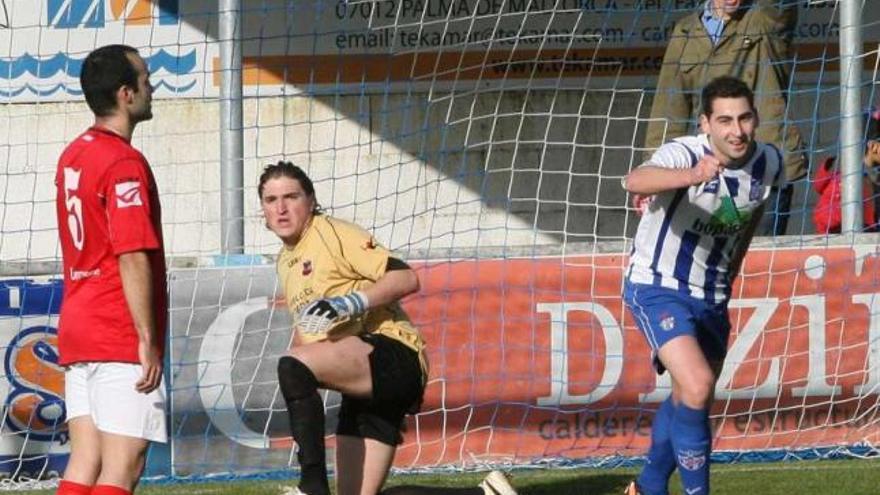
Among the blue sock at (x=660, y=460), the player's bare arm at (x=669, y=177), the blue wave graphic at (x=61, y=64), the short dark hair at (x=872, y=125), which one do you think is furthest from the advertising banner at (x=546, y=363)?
the blue wave graphic at (x=61, y=64)

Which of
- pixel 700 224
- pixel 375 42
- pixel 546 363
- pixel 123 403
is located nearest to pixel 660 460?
pixel 700 224

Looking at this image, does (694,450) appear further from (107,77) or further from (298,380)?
(107,77)

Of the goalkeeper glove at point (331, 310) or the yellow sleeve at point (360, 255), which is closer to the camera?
the goalkeeper glove at point (331, 310)

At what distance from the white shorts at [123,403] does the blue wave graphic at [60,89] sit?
22.0ft

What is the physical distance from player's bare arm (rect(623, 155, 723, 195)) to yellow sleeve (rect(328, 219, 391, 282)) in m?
0.98

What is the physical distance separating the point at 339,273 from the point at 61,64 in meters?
5.58

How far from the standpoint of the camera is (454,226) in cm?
1298

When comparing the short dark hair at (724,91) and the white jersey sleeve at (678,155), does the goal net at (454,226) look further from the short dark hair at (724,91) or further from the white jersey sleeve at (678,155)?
the short dark hair at (724,91)

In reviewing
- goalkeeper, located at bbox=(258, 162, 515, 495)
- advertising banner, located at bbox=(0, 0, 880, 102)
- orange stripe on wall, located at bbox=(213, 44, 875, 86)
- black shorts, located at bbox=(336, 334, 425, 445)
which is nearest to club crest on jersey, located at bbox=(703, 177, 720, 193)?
goalkeeper, located at bbox=(258, 162, 515, 495)

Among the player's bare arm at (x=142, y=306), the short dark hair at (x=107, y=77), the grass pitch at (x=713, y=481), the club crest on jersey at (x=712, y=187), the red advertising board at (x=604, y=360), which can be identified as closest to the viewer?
the player's bare arm at (x=142, y=306)

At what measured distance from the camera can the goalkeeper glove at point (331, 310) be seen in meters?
6.89

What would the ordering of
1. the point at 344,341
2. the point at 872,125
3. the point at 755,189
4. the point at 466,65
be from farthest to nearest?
the point at 466,65, the point at 872,125, the point at 755,189, the point at 344,341

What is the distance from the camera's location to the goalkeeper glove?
6.89 meters

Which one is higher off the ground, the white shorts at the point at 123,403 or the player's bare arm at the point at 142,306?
the player's bare arm at the point at 142,306
